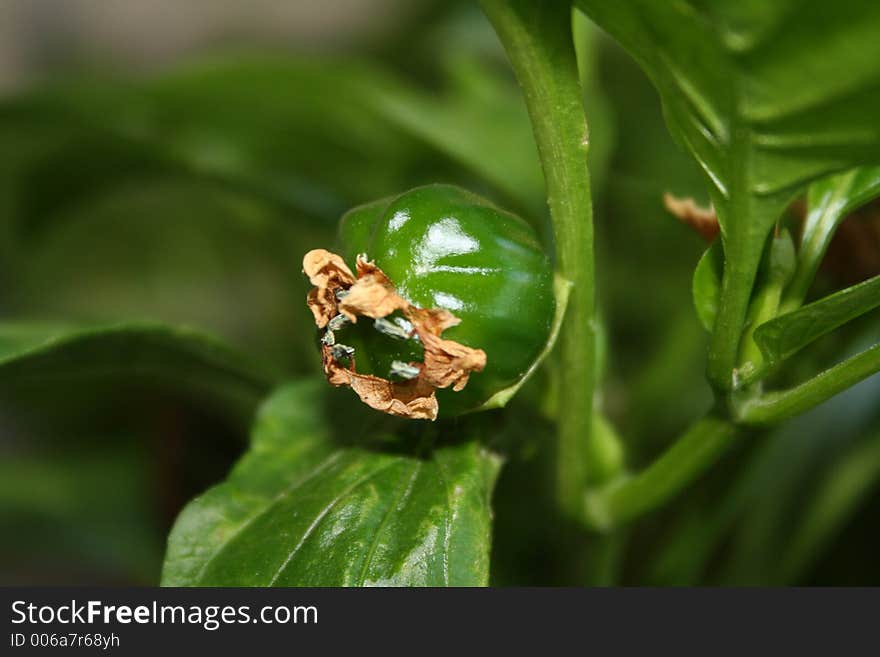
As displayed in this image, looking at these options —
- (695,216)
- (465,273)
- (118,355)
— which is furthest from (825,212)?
(118,355)

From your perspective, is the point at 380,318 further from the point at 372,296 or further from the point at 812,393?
the point at 812,393

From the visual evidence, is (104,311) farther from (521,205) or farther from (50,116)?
(521,205)

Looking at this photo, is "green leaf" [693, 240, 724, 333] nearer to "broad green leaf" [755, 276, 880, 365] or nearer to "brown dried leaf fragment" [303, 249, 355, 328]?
"broad green leaf" [755, 276, 880, 365]

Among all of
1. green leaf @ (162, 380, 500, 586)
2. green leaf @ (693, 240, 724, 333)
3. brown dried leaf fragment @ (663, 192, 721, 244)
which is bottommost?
green leaf @ (162, 380, 500, 586)

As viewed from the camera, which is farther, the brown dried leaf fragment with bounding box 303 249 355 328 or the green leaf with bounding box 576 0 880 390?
the brown dried leaf fragment with bounding box 303 249 355 328

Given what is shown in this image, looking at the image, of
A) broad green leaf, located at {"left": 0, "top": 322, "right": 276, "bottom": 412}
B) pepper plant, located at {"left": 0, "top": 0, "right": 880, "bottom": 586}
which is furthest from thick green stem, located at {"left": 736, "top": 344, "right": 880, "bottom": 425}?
broad green leaf, located at {"left": 0, "top": 322, "right": 276, "bottom": 412}

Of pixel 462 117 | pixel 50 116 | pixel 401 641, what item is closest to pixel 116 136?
pixel 50 116
